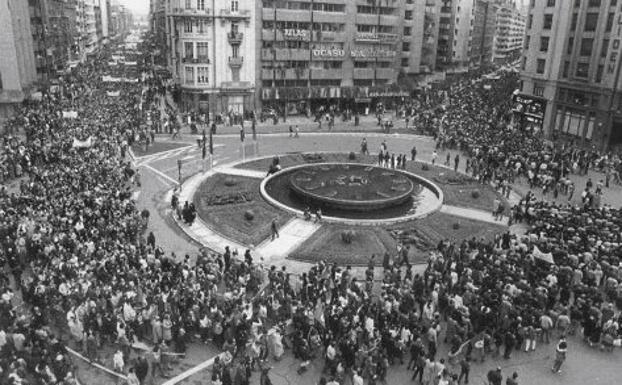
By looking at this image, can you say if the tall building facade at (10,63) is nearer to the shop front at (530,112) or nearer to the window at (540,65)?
the shop front at (530,112)

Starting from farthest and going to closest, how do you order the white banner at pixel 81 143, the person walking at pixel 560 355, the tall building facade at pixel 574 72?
the tall building facade at pixel 574 72, the white banner at pixel 81 143, the person walking at pixel 560 355

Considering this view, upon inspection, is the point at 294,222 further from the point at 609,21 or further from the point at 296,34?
the point at 609,21

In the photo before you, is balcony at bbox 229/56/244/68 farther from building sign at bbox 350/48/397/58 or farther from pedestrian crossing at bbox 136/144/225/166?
pedestrian crossing at bbox 136/144/225/166

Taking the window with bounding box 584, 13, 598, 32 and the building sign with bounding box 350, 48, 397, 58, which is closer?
the window with bounding box 584, 13, 598, 32

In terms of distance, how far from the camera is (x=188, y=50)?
74.9 metres

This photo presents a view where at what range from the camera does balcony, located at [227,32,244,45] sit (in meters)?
76.2

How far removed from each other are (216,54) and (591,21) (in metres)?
49.6

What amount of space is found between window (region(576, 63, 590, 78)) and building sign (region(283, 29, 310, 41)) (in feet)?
126

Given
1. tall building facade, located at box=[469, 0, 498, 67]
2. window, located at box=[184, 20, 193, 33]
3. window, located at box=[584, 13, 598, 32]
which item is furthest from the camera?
tall building facade, located at box=[469, 0, 498, 67]

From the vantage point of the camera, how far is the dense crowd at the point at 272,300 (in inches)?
872

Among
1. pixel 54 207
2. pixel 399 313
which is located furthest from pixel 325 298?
pixel 54 207

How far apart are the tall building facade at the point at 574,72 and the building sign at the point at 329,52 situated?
89.9 feet

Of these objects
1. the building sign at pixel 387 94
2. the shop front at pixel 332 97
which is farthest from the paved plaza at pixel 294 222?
the building sign at pixel 387 94

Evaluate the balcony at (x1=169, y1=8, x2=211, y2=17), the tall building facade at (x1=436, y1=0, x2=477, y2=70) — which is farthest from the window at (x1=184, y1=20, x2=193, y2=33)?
the tall building facade at (x1=436, y1=0, x2=477, y2=70)
